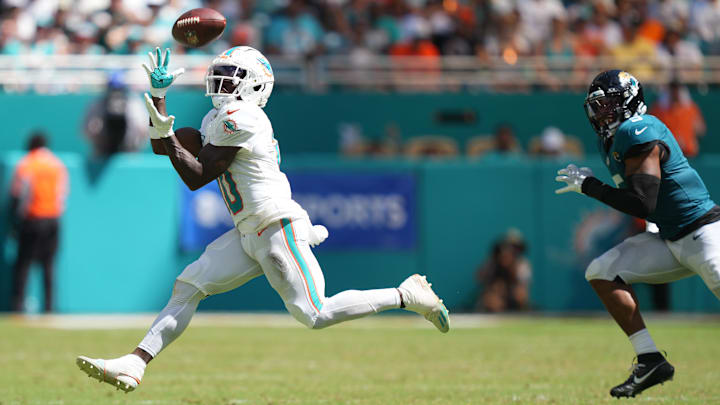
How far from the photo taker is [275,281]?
230 inches

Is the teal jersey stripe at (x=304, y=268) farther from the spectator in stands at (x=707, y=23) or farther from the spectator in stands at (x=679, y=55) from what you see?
the spectator in stands at (x=707, y=23)

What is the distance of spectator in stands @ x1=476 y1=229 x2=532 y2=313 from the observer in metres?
12.5

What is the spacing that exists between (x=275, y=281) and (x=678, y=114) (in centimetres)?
939

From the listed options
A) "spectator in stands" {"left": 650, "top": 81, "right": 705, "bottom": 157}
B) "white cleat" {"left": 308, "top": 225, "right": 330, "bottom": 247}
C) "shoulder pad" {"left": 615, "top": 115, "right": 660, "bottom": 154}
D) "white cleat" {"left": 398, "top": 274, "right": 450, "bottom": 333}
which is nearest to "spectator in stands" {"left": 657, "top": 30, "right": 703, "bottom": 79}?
"spectator in stands" {"left": 650, "top": 81, "right": 705, "bottom": 157}

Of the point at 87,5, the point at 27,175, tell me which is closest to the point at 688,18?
the point at 87,5

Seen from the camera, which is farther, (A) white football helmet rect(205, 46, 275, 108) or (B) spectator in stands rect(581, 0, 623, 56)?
(B) spectator in stands rect(581, 0, 623, 56)

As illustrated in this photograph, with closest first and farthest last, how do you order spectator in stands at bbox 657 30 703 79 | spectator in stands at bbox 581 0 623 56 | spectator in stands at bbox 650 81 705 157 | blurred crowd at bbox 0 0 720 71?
spectator in stands at bbox 650 81 705 157 → spectator in stands at bbox 657 30 703 79 → blurred crowd at bbox 0 0 720 71 → spectator in stands at bbox 581 0 623 56

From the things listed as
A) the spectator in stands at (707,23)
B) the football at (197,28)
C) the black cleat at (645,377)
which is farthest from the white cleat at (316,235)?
the spectator in stands at (707,23)

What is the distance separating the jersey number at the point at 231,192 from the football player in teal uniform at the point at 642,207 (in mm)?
1742

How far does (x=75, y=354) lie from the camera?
8867 mm

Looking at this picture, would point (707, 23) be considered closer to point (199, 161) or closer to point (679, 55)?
point (679, 55)

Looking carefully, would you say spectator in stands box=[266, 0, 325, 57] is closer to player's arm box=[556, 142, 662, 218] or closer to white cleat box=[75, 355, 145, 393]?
player's arm box=[556, 142, 662, 218]

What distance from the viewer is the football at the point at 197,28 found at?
6176 mm

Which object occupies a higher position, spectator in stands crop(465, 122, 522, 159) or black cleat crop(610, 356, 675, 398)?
spectator in stands crop(465, 122, 522, 159)
